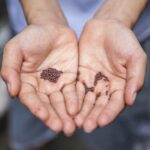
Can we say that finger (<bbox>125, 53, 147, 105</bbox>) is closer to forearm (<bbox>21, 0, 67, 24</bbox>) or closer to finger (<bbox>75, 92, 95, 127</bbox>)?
finger (<bbox>75, 92, 95, 127</bbox>)

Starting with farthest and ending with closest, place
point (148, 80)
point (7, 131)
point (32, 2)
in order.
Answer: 1. point (7, 131)
2. point (148, 80)
3. point (32, 2)

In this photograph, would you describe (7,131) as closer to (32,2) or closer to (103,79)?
(32,2)

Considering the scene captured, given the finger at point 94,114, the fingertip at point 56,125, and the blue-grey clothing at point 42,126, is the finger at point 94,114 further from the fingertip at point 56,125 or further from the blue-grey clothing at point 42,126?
the blue-grey clothing at point 42,126

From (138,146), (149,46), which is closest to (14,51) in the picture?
(149,46)

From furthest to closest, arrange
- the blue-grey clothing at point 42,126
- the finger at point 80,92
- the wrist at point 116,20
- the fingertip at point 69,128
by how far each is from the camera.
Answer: the blue-grey clothing at point 42,126
the wrist at point 116,20
the finger at point 80,92
the fingertip at point 69,128

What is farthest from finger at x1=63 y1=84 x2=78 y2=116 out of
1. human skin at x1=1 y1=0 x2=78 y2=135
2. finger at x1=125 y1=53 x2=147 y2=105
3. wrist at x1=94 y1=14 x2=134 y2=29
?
wrist at x1=94 y1=14 x2=134 y2=29

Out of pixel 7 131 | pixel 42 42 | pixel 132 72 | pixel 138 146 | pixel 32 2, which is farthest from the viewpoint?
pixel 7 131

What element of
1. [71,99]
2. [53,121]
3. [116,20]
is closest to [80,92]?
[71,99]

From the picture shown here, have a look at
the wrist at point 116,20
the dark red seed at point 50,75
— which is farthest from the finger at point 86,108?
the wrist at point 116,20
